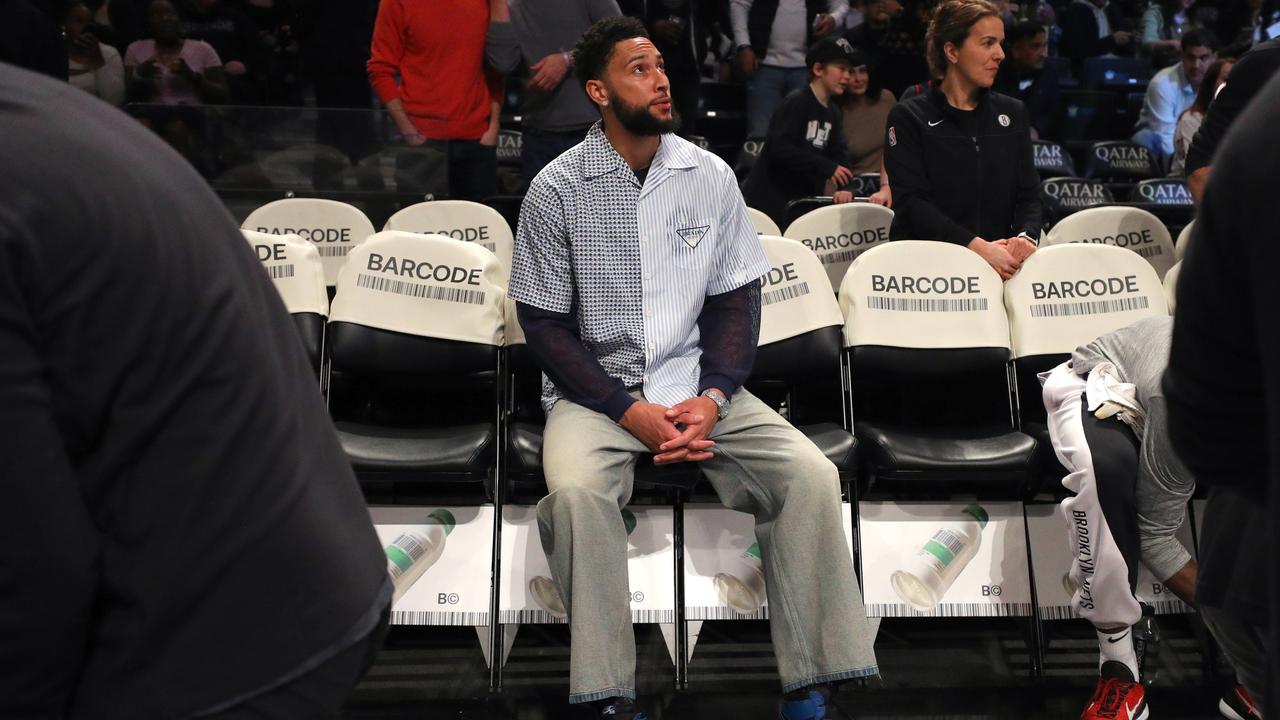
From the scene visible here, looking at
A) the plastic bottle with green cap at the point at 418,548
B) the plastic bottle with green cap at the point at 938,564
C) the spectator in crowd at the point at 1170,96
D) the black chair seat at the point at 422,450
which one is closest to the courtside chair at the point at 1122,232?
the plastic bottle with green cap at the point at 938,564

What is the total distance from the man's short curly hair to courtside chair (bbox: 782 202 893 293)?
5.12ft

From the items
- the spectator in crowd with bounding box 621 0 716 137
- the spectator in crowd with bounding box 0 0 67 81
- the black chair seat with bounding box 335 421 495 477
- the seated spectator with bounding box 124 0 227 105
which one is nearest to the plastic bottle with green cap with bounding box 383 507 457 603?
the black chair seat with bounding box 335 421 495 477

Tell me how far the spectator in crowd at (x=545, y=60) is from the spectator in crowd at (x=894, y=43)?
2.91m

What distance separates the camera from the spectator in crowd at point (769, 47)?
321 inches

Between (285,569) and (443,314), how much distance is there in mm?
2888

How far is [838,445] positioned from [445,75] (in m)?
3.19

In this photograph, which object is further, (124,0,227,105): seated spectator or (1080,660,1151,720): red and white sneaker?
(124,0,227,105): seated spectator

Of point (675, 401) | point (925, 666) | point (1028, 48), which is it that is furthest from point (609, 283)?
point (1028, 48)

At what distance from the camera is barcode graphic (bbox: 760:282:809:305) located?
4320 mm

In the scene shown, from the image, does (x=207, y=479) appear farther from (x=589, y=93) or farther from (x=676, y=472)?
(x=589, y=93)

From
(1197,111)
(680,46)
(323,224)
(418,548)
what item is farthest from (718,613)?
(1197,111)

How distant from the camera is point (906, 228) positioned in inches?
196

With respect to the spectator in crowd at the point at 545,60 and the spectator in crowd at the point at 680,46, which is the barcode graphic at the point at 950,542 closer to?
the spectator in crowd at the point at 545,60

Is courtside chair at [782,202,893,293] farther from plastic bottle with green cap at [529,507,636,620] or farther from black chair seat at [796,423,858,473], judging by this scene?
plastic bottle with green cap at [529,507,636,620]
